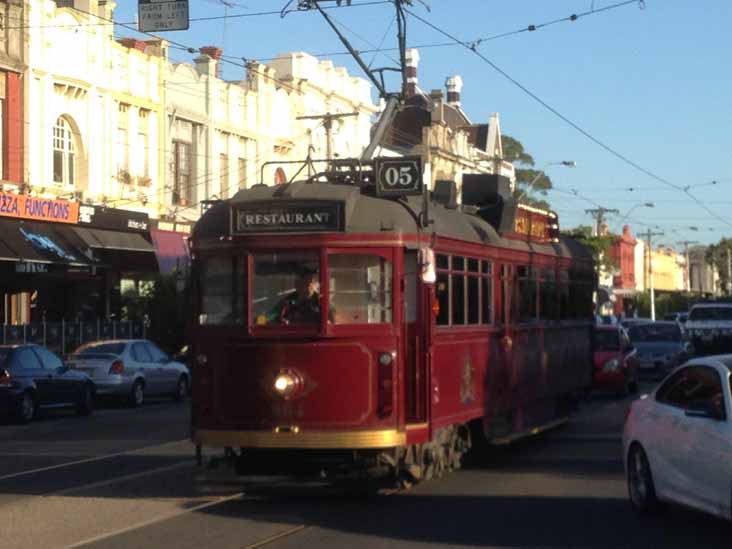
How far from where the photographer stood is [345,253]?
494 inches

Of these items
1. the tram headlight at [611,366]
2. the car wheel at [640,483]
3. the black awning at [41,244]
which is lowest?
the car wheel at [640,483]

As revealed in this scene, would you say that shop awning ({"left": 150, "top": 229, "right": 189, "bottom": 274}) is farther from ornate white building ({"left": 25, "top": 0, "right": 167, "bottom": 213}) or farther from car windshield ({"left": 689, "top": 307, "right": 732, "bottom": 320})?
car windshield ({"left": 689, "top": 307, "right": 732, "bottom": 320})

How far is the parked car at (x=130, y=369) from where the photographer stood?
2777 cm

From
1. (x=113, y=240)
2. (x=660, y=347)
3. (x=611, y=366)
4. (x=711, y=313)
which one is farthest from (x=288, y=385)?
(x=711, y=313)

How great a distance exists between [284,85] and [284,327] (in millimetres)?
36301

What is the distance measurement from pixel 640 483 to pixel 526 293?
18.3 ft

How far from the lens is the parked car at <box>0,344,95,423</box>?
2333 cm

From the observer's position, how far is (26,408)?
77.6ft

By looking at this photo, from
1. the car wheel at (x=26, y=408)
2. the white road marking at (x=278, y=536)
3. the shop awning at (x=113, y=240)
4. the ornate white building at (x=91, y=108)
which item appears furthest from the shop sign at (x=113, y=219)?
the white road marking at (x=278, y=536)

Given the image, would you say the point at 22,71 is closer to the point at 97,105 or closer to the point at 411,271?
the point at 97,105

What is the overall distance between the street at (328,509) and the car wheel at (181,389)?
40.3 ft

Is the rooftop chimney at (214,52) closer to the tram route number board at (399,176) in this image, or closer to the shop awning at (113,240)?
the shop awning at (113,240)

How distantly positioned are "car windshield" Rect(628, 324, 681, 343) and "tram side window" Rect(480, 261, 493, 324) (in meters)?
22.5

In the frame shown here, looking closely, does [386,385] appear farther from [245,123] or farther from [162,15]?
[245,123]
